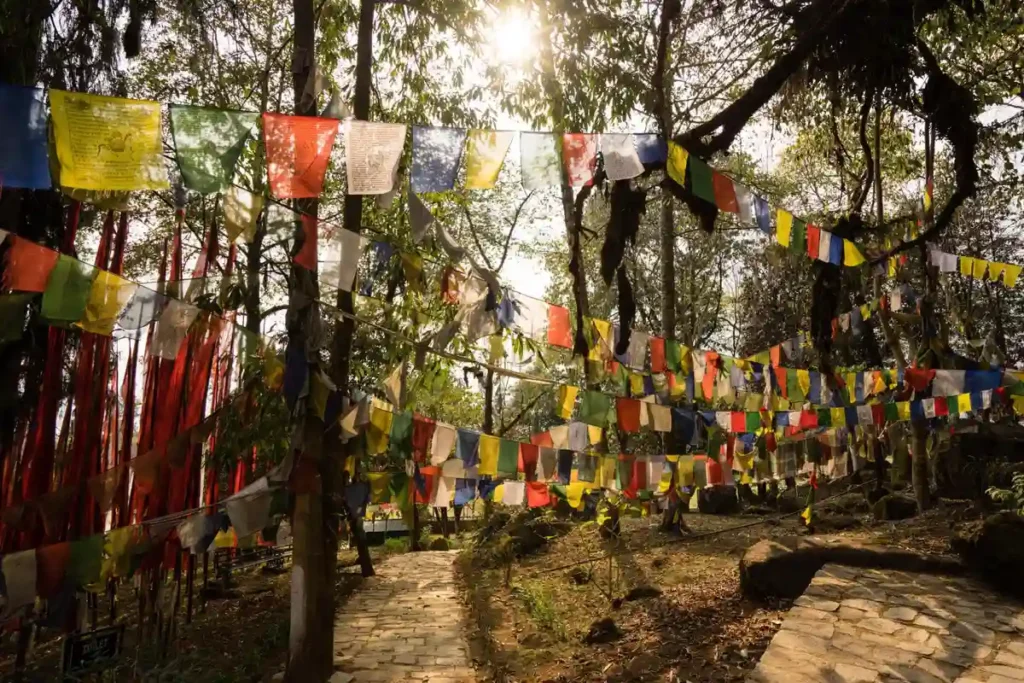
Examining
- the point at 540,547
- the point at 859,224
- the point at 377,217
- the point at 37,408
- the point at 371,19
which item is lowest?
the point at 540,547

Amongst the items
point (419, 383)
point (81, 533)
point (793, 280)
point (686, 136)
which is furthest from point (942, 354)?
point (81, 533)

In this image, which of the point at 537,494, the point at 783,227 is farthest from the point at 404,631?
the point at 783,227

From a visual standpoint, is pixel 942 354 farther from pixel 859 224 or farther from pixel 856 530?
pixel 859 224

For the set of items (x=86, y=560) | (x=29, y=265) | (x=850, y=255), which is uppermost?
(x=850, y=255)

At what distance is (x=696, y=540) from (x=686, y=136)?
8392mm

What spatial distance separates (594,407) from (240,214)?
11.9 ft

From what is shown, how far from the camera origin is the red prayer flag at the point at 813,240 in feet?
20.4

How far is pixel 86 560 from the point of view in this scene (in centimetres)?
451

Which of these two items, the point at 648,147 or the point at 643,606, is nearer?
the point at 648,147

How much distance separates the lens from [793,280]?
14.5 metres

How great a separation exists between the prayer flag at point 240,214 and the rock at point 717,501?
1442 cm

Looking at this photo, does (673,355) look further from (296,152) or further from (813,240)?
(296,152)

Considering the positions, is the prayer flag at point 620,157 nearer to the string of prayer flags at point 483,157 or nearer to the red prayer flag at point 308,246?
the string of prayer flags at point 483,157

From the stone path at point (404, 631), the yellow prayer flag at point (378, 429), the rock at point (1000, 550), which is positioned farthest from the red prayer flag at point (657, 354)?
the rock at point (1000, 550)
